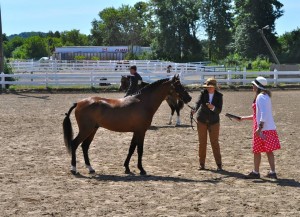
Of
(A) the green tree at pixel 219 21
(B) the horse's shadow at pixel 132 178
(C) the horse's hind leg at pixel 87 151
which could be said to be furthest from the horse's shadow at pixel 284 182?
(A) the green tree at pixel 219 21

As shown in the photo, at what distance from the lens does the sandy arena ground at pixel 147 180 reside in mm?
6414

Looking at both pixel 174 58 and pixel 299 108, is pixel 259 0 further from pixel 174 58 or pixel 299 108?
pixel 299 108

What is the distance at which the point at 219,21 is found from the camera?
80375 millimetres

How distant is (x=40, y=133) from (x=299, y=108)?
10601 mm

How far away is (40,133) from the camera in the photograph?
13.4 meters

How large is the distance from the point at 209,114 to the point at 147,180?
168 centimetres

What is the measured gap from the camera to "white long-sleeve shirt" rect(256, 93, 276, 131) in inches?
310

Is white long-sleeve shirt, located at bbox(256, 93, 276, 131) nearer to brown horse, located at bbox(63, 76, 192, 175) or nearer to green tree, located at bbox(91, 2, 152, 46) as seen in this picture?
brown horse, located at bbox(63, 76, 192, 175)

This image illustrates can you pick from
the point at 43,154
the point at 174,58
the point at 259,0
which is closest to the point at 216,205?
the point at 43,154

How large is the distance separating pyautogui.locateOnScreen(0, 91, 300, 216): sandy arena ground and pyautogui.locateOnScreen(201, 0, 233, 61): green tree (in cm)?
6695

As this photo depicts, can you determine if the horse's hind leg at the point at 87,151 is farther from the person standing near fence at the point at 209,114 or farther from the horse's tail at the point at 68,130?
the person standing near fence at the point at 209,114

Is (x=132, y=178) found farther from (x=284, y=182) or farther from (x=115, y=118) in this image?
(x=284, y=182)

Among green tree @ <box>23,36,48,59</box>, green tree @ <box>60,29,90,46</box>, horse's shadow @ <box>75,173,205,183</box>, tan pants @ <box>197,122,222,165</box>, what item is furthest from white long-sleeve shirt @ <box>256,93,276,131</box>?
green tree @ <box>60,29,90,46</box>

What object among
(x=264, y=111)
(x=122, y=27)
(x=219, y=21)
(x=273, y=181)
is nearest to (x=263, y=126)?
(x=264, y=111)
